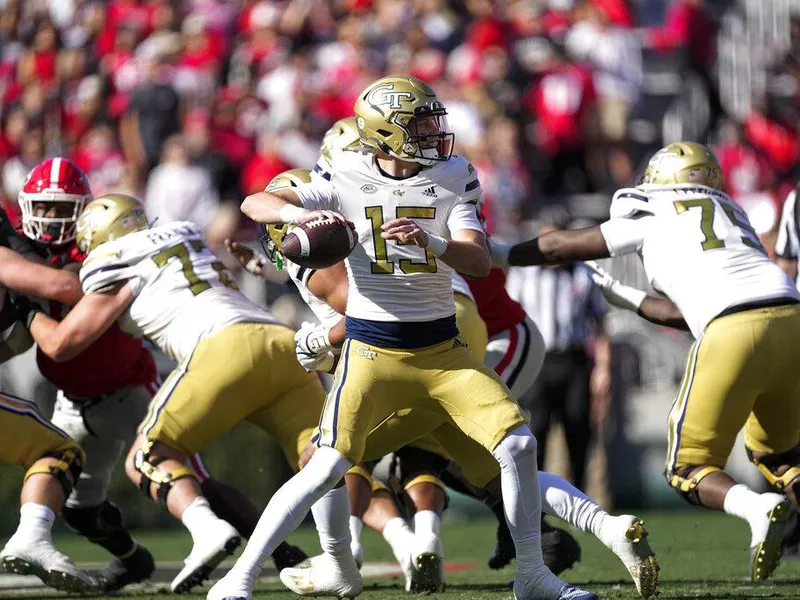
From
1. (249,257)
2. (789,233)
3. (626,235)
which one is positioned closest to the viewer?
(626,235)

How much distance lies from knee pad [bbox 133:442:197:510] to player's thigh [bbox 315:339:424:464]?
1.15 metres

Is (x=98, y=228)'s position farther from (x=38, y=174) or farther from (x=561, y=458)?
(x=561, y=458)

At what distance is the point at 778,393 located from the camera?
573 centimetres

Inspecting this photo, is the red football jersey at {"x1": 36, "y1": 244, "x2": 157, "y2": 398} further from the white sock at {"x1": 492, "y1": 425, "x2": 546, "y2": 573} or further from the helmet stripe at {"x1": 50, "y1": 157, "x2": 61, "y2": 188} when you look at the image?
the white sock at {"x1": 492, "y1": 425, "x2": 546, "y2": 573}

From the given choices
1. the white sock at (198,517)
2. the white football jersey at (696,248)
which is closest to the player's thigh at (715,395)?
the white football jersey at (696,248)

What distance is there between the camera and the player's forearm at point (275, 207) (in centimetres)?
475

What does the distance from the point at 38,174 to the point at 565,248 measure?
97.0 inches

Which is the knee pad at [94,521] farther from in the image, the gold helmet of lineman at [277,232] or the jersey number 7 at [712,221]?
the jersey number 7 at [712,221]

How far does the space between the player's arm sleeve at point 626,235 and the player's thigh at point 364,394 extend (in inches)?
53.1

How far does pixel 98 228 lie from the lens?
6219mm

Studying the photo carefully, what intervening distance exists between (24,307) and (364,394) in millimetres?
2144

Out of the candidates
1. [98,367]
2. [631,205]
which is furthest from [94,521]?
[631,205]

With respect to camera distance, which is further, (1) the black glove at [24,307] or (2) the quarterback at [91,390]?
(2) the quarterback at [91,390]

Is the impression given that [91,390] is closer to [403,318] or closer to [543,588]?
[403,318]
